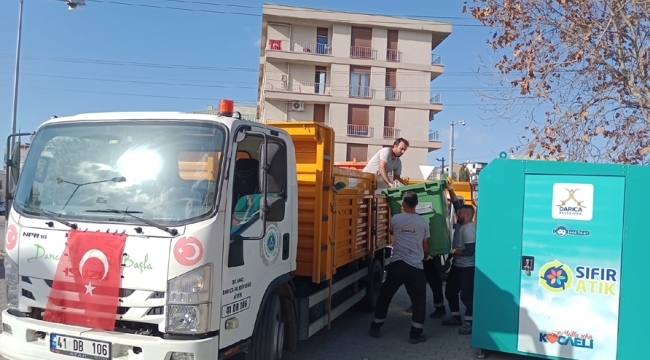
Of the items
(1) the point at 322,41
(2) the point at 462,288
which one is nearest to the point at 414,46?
(1) the point at 322,41

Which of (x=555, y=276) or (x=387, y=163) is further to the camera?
(x=387, y=163)

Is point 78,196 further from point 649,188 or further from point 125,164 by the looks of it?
point 649,188

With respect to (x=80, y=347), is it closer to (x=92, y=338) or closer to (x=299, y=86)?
(x=92, y=338)

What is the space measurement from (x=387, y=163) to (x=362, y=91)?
30955 mm

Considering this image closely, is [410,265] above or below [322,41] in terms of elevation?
below

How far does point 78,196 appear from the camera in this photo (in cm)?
383

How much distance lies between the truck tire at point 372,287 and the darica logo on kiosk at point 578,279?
2.72 meters

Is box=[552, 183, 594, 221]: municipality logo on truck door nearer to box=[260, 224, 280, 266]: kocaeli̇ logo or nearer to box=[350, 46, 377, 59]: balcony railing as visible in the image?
box=[260, 224, 280, 266]: kocaeli̇ logo

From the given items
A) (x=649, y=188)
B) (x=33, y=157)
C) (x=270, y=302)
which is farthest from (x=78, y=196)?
(x=649, y=188)

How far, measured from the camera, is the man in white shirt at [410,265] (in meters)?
6.29

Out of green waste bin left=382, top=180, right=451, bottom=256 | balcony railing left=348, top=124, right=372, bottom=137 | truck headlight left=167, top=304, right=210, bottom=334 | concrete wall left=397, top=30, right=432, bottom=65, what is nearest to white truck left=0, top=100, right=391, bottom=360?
truck headlight left=167, top=304, right=210, bottom=334

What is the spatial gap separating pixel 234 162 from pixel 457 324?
16.3ft

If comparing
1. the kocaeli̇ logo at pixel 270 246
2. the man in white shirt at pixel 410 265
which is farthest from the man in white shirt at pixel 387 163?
the kocaeli̇ logo at pixel 270 246

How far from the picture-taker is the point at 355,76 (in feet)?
125
